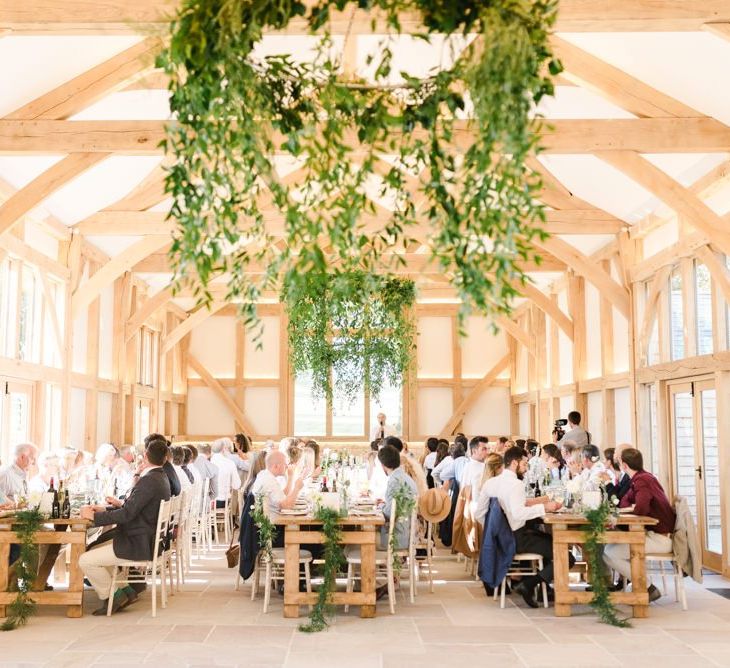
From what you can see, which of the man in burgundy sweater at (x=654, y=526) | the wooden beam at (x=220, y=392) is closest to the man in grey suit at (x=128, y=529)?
the man in burgundy sweater at (x=654, y=526)

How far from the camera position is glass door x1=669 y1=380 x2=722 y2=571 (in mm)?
8750

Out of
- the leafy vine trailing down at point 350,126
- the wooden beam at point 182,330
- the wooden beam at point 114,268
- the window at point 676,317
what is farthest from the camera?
the wooden beam at point 182,330

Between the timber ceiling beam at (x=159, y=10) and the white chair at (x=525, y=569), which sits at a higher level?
the timber ceiling beam at (x=159, y=10)

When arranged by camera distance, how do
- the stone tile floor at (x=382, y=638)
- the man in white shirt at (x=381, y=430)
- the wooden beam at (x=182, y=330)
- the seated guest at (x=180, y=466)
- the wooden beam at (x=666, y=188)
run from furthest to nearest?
the man in white shirt at (x=381, y=430) < the wooden beam at (x=182, y=330) < the seated guest at (x=180, y=466) < the wooden beam at (x=666, y=188) < the stone tile floor at (x=382, y=638)

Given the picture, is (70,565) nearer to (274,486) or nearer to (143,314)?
(274,486)

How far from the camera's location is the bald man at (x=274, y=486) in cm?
690

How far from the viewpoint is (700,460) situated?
29.6 ft

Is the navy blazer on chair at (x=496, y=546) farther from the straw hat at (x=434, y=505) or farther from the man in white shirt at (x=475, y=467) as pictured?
the man in white shirt at (x=475, y=467)

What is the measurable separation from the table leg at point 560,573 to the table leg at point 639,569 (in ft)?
1.56

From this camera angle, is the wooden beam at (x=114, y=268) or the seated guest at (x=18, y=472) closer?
the seated guest at (x=18, y=472)

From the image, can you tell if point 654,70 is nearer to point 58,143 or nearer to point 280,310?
point 58,143

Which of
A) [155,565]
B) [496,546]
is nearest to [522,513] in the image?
[496,546]

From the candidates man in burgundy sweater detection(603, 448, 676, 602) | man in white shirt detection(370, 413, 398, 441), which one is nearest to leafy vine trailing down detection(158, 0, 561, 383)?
man in burgundy sweater detection(603, 448, 676, 602)

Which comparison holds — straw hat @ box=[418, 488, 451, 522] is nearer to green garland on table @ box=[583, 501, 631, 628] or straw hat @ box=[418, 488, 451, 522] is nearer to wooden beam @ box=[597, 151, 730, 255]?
green garland on table @ box=[583, 501, 631, 628]
